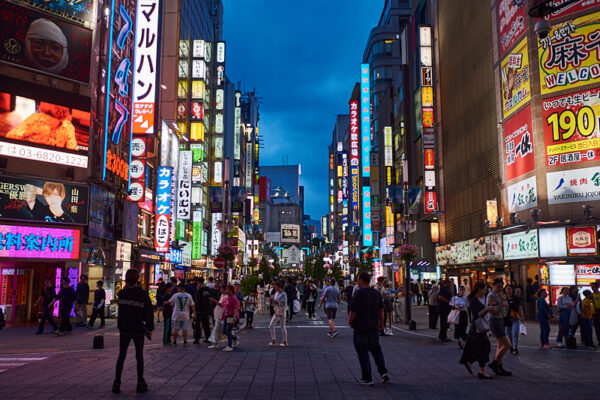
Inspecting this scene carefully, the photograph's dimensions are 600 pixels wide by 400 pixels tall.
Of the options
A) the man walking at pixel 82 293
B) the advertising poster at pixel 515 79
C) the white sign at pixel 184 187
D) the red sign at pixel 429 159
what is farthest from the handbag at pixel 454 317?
the white sign at pixel 184 187

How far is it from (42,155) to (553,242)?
2351 cm

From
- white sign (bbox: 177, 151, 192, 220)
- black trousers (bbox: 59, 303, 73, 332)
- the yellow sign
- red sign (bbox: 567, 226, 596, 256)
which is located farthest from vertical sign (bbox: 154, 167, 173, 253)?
red sign (bbox: 567, 226, 596, 256)

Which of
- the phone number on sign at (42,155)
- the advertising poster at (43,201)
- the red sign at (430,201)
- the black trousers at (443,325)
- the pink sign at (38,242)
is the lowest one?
the black trousers at (443,325)

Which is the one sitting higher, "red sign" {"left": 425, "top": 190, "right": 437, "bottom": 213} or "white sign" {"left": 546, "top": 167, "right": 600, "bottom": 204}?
"red sign" {"left": 425, "top": 190, "right": 437, "bottom": 213}

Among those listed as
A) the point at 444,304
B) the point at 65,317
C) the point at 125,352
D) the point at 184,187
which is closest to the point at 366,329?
the point at 125,352

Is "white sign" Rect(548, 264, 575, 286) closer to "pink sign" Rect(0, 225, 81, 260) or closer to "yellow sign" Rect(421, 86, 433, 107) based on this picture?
"pink sign" Rect(0, 225, 81, 260)

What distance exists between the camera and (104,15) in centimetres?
2811

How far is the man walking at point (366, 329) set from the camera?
32.1 feet

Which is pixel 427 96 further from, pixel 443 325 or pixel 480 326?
pixel 480 326

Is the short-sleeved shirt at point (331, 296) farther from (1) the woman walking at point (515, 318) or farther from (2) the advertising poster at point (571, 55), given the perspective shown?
(2) the advertising poster at point (571, 55)

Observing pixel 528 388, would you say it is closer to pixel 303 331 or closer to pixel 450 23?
pixel 303 331

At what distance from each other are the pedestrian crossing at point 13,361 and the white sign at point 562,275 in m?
22.5

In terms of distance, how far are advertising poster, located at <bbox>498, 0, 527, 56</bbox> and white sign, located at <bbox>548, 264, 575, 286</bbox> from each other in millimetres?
12060

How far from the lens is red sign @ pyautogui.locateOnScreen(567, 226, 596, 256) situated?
25.8m
